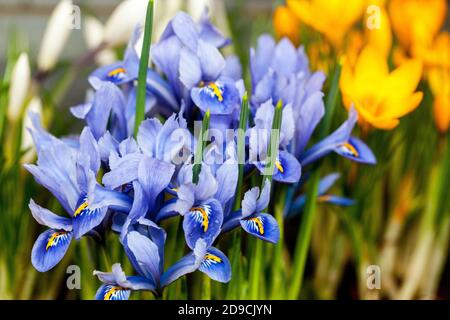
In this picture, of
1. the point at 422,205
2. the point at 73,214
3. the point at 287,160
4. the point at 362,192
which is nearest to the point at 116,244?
the point at 73,214

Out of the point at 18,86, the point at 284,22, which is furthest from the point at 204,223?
the point at 284,22

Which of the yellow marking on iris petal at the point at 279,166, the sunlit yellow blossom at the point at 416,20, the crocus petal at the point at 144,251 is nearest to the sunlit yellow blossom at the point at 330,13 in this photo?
the sunlit yellow blossom at the point at 416,20

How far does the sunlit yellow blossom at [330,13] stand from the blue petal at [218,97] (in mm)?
258

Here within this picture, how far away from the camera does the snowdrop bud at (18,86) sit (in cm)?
81

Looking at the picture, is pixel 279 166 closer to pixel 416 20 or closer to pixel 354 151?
pixel 354 151

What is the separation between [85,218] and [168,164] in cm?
8

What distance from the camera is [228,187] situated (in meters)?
0.57

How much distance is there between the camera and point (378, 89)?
737mm

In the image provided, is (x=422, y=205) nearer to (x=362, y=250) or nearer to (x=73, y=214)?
(x=362, y=250)

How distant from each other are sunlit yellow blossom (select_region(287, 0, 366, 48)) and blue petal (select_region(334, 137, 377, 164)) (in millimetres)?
200

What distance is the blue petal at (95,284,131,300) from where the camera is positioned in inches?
21.9

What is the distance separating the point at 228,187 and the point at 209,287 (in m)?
0.14

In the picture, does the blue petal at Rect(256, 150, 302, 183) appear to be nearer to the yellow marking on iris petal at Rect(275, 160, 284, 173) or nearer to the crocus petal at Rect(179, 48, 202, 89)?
the yellow marking on iris petal at Rect(275, 160, 284, 173)

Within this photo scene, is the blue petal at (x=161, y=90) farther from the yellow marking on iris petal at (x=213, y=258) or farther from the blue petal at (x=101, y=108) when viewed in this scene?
the yellow marking on iris petal at (x=213, y=258)
